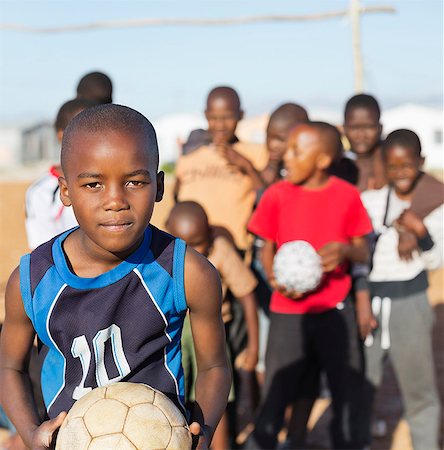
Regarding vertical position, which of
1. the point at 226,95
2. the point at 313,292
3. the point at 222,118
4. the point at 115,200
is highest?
the point at 226,95

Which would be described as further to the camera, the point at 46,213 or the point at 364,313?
the point at 364,313

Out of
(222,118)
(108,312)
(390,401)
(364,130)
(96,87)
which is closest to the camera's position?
(108,312)

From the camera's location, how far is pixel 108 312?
2.52m

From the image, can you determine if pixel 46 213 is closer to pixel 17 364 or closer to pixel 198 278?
pixel 17 364

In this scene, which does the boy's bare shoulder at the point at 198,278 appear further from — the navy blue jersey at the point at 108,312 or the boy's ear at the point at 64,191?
the boy's ear at the point at 64,191

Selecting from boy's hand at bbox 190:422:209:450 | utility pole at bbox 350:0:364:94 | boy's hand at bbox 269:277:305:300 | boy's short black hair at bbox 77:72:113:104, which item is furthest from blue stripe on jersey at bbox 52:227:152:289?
utility pole at bbox 350:0:364:94

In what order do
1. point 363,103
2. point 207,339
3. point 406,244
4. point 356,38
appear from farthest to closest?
point 356,38 < point 363,103 < point 406,244 < point 207,339

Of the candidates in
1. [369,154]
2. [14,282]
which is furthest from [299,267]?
[14,282]

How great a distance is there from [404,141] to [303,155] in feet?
2.31

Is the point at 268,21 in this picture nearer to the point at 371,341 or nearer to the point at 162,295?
the point at 371,341

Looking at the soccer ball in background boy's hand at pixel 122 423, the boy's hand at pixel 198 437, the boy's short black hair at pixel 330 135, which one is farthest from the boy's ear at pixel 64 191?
the boy's short black hair at pixel 330 135

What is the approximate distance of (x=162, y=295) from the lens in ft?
8.39

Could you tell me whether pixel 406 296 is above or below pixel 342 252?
below

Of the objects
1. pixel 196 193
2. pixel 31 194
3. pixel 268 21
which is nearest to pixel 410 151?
pixel 196 193
